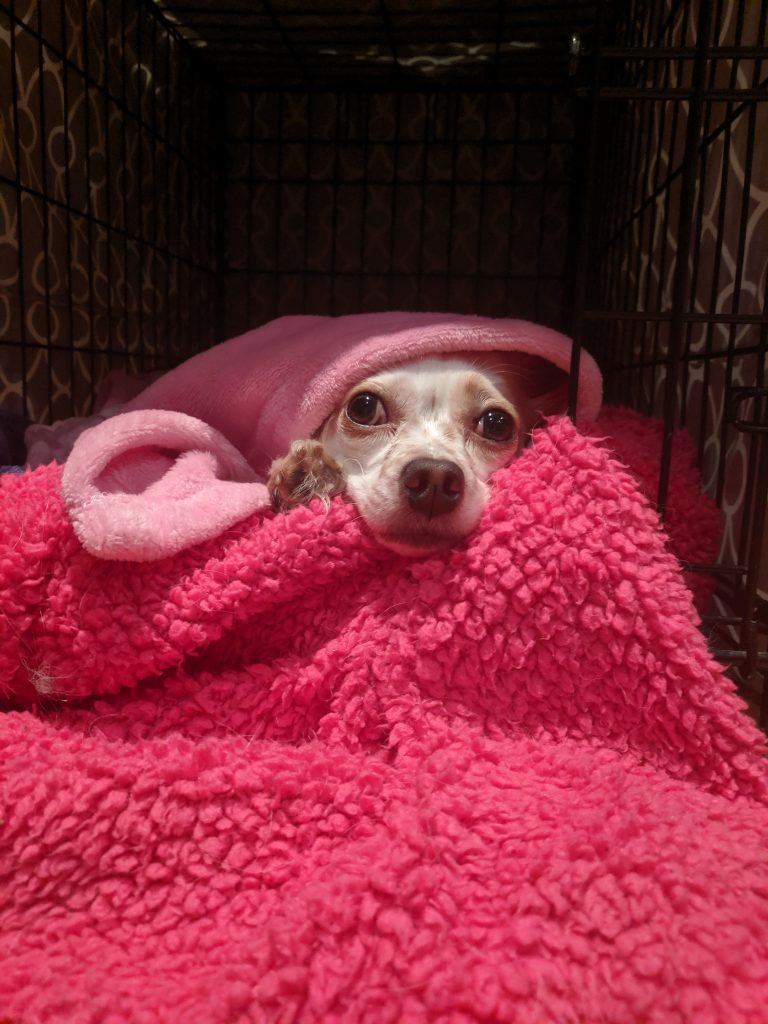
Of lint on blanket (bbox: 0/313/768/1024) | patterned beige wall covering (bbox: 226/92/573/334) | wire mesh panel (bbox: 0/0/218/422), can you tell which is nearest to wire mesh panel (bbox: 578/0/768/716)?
lint on blanket (bbox: 0/313/768/1024)

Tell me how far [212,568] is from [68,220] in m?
1.16

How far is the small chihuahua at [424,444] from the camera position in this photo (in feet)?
2.73

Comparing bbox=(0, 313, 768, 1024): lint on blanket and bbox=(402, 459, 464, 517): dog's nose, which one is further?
bbox=(402, 459, 464, 517): dog's nose

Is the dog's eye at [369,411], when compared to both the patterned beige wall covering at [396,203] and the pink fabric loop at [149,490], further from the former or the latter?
the patterned beige wall covering at [396,203]

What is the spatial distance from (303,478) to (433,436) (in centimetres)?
22

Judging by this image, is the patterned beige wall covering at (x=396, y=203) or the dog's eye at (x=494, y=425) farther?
the patterned beige wall covering at (x=396, y=203)

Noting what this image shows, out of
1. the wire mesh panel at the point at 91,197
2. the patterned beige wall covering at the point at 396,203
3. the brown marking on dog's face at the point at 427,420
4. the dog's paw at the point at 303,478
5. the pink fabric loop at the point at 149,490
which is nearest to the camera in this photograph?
the pink fabric loop at the point at 149,490

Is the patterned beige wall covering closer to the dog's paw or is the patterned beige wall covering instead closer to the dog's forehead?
the dog's forehead

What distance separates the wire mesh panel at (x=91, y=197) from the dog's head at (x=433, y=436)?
78cm

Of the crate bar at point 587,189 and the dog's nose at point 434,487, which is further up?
the crate bar at point 587,189

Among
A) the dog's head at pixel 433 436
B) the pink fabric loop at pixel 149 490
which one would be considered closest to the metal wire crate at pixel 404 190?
the dog's head at pixel 433 436

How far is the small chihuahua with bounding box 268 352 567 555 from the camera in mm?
831

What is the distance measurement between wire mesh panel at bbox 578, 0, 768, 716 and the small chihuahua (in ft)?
0.78

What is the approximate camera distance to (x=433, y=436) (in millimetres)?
1030
